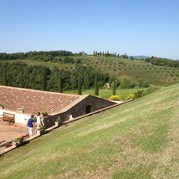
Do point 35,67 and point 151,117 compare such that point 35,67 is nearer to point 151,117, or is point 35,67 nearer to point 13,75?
point 13,75

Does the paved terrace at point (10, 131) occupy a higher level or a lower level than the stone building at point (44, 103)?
lower

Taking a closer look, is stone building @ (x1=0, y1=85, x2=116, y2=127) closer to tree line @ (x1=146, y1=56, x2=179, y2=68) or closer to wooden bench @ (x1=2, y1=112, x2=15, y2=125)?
wooden bench @ (x1=2, y1=112, x2=15, y2=125)

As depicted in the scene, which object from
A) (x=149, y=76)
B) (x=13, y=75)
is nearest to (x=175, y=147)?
(x=13, y=75)

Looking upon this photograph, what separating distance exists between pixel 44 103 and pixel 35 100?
123cm

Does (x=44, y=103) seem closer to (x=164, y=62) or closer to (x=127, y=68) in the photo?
(x=127, y=68)

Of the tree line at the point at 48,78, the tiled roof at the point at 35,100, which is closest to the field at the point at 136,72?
the tree line at the point at 48,78

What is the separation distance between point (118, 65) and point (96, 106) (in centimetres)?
5714

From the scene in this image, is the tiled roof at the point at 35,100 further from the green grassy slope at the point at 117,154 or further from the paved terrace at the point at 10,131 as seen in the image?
the green grassy slope at the point at 117,154

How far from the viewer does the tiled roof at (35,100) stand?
23.0 metres

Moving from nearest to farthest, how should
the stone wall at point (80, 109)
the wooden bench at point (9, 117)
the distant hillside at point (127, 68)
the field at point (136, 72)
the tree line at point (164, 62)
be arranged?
the stone wall at point (80, 109) → the wooden bench at point (9, 117) → the field at point (136, 72) → the distant hillside at point (127, 68) → the tree line at point (164, 62)

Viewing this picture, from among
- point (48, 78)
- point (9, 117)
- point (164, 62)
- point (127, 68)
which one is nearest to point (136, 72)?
point (127, 68)

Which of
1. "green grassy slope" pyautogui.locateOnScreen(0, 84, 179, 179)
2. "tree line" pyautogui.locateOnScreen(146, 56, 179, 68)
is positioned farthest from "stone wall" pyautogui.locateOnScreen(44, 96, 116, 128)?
"tree line" pyautogui.locateOnScreen(146, 56, 179, 68)

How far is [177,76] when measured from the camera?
67.4m

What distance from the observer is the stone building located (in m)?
20.9
